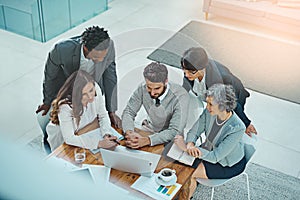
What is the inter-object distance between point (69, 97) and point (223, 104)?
28.3 inches

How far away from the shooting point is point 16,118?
3010mm

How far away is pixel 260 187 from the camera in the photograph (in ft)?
8.35

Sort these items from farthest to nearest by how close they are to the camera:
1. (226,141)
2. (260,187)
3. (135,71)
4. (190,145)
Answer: (135,71) → (260,187) → (190,145) → (226,141)

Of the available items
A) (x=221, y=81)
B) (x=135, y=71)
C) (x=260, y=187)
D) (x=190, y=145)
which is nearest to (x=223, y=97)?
(x=221, y=81)

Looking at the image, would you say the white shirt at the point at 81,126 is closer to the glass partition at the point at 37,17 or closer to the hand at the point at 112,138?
the hand at the point at 112,138

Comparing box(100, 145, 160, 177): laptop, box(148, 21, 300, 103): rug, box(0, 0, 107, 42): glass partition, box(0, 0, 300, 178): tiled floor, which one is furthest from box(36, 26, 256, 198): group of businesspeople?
box(0, 0, 107, 42): glass partition

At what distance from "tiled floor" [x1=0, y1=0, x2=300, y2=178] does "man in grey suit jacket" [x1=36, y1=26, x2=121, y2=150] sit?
0.16 meters

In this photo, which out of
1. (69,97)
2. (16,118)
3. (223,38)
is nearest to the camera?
(69,97)

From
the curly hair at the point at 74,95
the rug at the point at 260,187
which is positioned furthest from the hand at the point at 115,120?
the rug at the point at 260,187

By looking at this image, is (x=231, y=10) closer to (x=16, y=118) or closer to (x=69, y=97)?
(x=16, y=118)

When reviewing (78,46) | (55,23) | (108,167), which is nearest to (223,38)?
(55,23)

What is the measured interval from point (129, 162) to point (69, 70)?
0.64 metres

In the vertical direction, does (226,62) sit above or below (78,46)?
below

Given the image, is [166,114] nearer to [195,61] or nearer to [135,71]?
[195,61]
